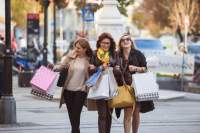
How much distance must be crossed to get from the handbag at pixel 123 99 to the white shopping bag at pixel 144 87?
10 centimetres

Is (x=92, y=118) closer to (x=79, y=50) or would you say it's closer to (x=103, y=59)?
(x=79, y=50)

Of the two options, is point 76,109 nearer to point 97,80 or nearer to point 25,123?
point 97,80

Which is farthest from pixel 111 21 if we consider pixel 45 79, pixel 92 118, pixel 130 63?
pixel 130 63

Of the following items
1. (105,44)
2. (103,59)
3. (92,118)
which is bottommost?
(92,118)

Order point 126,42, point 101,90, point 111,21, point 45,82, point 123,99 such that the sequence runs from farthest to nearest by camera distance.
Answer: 1. point 111,21
2. point 45,82
3. point 126,42
4. point 123,99
5. point 101,90

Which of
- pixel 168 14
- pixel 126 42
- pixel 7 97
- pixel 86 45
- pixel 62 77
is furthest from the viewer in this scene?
pixel 168 14

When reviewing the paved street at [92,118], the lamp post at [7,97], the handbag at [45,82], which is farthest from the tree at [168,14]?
the handbag at [45,82]

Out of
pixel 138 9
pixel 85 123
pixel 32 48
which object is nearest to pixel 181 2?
pixel 138 9

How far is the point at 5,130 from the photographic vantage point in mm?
15039

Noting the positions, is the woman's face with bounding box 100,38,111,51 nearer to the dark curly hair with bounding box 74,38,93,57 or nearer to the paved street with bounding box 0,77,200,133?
the dark curly hair with bounding box 74,38,93,57

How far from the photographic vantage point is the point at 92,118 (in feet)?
57.8

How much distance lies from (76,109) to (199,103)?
10.3m

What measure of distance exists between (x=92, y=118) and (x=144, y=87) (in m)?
5.11

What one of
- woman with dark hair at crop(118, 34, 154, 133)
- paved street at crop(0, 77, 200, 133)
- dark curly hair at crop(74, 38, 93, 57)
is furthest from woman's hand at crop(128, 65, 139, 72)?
paved street at crop(0, 77, 200, 133)
